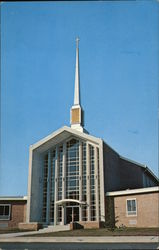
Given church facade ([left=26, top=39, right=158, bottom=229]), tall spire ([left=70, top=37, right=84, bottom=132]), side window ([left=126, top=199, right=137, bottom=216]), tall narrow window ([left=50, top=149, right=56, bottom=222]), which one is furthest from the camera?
tall spire ([left=70, top=37, right=84, bottom=132])

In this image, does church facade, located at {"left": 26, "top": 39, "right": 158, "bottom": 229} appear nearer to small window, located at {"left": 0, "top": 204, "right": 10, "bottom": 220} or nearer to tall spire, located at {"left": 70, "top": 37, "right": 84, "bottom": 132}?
tall spire, located at {"left": 70, "top": 37, "right": 84, "bottom": 132}

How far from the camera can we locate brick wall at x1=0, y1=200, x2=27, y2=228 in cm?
2828

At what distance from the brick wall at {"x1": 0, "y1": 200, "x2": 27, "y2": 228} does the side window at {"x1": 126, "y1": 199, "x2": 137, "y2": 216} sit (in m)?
9.54

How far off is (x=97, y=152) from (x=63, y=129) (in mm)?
3886

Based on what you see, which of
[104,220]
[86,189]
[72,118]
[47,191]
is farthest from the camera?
[72,118]

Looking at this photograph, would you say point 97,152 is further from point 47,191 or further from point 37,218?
point 37,218

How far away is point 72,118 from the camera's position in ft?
108

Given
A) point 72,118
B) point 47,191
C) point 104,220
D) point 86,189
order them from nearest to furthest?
point 104,220 → point 86,189 → point 47,191 → point 72,118

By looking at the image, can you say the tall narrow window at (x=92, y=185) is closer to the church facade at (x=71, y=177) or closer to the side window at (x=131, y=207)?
the church facade at (x=71, y=177)

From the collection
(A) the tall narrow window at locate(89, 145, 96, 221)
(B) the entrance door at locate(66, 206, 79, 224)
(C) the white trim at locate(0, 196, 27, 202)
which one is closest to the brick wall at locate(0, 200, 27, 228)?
(C) the white trim at locate(0, 196, 27, 202)

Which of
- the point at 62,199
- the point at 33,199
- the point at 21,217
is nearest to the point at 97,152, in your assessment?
the point at 62,199

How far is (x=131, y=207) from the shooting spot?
2477 centimetres

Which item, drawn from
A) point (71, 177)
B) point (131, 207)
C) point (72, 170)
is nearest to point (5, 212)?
point (71, 177)

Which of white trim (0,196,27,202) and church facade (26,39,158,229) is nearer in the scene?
church facade (26,39,158,229)
